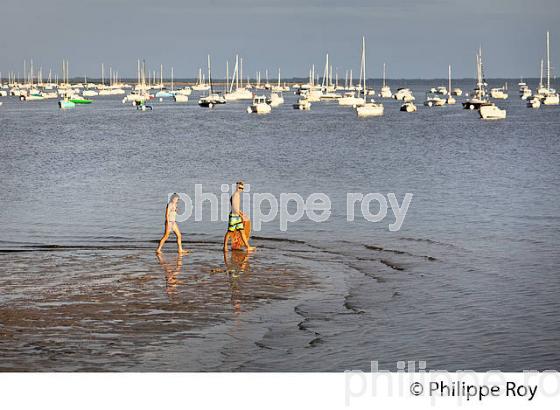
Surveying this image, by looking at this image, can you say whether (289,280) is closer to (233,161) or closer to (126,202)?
(126,202)

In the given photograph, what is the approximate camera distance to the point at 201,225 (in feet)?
116

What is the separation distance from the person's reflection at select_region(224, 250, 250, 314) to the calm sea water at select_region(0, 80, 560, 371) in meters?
0.06

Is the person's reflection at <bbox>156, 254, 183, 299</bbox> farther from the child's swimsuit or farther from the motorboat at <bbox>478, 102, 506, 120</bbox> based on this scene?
the motorboat at <bbox>478, 102, 506, 120</bbox>

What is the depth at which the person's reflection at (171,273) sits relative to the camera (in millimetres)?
23125

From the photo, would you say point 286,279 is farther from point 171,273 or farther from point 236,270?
point 171,273

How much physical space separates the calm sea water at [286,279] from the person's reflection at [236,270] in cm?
6

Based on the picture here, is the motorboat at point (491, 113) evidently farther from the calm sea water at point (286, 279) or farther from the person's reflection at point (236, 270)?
the person's reflection at point (236, 270)

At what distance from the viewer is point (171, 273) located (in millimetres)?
25312

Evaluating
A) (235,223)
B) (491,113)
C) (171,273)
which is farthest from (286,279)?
(491,113)

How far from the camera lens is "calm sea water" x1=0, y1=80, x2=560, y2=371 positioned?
18.3m

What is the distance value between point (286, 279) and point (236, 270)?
5.46 ft

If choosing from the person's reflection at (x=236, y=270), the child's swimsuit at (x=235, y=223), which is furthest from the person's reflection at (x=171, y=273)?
the child's swimsuit at (x=235, y=223)

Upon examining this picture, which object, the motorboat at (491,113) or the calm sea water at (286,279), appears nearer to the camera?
the calm sea water at (286,279)
